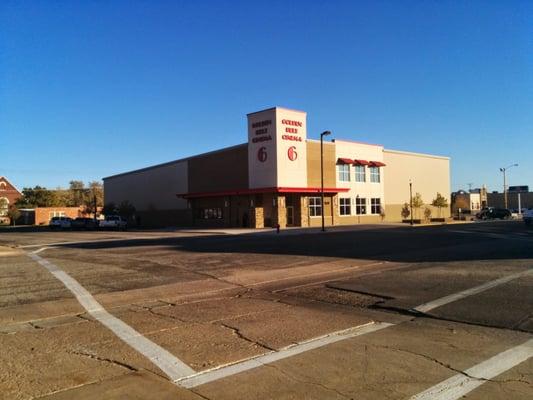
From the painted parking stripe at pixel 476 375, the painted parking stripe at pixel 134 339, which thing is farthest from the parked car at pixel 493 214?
the painted parking stripe at pixel 476 375

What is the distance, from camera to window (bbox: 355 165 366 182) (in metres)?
56.8

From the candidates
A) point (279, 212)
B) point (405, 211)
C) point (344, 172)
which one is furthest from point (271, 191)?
point (405, 211)

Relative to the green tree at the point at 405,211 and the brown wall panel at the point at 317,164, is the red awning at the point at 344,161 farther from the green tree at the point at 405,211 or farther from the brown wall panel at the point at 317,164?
the green tree at the point at 405,211

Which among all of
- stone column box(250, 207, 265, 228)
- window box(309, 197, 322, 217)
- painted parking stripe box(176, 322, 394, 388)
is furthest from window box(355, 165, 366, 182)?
painted parking stripe box(176, 322, 394, 388)

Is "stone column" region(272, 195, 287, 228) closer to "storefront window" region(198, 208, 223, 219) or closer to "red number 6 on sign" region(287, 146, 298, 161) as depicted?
"red number 6 on sign" region(287, 146, 298, 161)

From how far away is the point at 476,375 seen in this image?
211 inches

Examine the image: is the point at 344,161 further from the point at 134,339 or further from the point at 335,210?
the point at 134,339

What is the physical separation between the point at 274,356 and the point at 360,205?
170ft

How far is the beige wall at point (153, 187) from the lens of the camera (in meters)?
63.1

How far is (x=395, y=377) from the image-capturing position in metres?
5.32

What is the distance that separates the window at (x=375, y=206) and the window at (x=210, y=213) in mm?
18789

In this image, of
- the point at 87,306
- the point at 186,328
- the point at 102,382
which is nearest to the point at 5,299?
the point at 87,306

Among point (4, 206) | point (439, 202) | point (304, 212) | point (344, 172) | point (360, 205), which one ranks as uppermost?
point (344, 172)

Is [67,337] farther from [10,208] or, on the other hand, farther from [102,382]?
[10,208]
